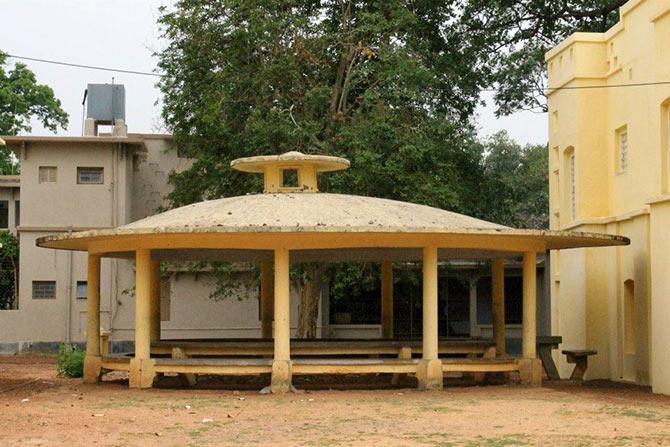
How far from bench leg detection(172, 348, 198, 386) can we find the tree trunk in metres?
9.53

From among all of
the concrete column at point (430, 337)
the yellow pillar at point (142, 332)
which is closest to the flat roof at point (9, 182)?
the yellow pillar at point (142, 332)

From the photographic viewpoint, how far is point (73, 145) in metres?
39.2

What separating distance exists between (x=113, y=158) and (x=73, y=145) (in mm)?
1351

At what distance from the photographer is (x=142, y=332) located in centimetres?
2133

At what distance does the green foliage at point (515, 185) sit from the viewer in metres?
33.7

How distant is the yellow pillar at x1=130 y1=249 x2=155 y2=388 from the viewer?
21172mm

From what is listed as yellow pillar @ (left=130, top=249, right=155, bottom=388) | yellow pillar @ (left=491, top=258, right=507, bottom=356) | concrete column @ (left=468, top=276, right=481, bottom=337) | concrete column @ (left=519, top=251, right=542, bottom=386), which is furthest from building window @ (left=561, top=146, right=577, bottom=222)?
concrete column @ (left=468, top=276, right=481, bottom=337)

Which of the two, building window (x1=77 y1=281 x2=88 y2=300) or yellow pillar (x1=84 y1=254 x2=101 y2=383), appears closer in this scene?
yellow pillar (x1=84 y1=254 x2=101 y2=383)

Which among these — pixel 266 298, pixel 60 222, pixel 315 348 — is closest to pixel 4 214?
pixel 60 222

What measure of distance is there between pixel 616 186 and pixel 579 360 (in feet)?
11.8

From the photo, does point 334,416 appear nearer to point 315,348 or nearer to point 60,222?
point 315,348

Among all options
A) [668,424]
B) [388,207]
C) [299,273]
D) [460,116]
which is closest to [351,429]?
[668,424]

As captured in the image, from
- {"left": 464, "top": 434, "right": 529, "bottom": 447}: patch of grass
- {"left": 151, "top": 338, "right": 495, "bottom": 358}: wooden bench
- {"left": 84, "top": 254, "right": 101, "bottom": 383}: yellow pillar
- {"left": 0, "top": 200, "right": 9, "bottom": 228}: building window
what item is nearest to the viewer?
{"left": 464, "top": 434, "right": 529, "bottom": 447}: patch of grass

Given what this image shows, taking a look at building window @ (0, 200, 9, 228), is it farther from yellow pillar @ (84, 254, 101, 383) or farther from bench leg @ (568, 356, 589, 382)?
bench leg @ (568, 356, 589, 382)
